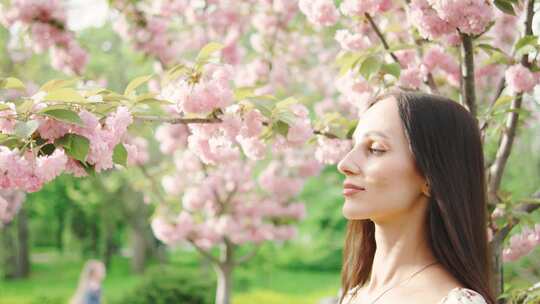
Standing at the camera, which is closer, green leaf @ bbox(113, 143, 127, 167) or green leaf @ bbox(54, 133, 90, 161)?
green leaf @ bbox(54, 133, 90, 161)

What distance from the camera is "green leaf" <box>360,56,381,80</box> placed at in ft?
8.63

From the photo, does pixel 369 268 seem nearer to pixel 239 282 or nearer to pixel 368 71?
pixel 368 71

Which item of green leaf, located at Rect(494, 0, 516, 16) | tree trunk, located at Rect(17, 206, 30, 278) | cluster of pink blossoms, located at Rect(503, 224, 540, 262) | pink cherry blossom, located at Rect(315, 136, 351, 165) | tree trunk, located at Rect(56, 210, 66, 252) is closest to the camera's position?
green leaf, located at Rect(494, 0, 516, 16)

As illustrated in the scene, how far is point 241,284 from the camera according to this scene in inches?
710

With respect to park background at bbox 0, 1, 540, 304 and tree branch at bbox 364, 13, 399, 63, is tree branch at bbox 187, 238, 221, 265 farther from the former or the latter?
park background at bbox 0, 1, 540, 304

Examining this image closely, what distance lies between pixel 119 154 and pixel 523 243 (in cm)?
162

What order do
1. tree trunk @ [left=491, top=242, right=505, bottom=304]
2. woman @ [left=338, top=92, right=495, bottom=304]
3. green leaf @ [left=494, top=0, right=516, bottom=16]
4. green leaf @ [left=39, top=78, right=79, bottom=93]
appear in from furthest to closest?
tree trunk @ [left=491, top=242, right=505, bottom=304] < green leaf @ [left=494, top=0, right=516, bottom=16] < green leaf @ [left=39, top=78, right=79, bottom=93] < woman @ [left=338, top=92, right=495, bottom=304]

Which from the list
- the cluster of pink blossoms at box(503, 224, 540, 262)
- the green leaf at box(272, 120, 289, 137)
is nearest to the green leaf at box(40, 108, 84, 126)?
the green leaf at box(272, 120, 289, 137)

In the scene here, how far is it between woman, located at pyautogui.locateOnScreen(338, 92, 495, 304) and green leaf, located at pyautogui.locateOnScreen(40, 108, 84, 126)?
69cm

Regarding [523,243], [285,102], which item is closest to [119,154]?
[285,102]

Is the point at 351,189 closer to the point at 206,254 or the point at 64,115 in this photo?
the point at 64,115

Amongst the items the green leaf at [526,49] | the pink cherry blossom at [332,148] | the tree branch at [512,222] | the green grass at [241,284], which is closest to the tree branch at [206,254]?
the pink cherry blossom at [332,148]

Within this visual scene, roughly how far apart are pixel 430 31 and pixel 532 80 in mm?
427

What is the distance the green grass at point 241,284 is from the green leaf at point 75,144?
13.4 meters
